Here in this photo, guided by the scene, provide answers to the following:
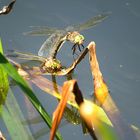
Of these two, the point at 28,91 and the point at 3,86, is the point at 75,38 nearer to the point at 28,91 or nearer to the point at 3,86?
the point at 3,86

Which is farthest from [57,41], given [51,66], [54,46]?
[51,66]

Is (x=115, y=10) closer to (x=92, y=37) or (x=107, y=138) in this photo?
(x=92, y=37)

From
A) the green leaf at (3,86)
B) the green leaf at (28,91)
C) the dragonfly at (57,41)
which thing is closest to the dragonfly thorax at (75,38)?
the dragonfly at (57,41)

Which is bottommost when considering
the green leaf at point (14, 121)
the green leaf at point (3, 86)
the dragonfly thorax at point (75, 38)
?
the green leaf at point (14, 121)

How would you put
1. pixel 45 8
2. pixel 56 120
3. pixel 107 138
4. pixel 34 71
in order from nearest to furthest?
pixel 56 120
pixel 107 138
pixel 34 71
pixel 45 8

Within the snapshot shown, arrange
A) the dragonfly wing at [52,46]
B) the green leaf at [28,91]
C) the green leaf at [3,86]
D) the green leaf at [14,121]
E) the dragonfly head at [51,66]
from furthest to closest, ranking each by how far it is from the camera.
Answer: the dragonfly wing at [52,46] < the dragonfly head at [51,66] < the green leaf at [3,86] < the green leaf at [14,121] < the green leaf at [28,91]

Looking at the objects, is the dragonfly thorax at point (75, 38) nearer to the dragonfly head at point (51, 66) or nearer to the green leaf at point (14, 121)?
the dragonfly head at point (51, 66)

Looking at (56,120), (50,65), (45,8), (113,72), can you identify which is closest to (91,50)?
(50,65)

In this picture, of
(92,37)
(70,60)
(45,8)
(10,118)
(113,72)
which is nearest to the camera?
(10,118)
